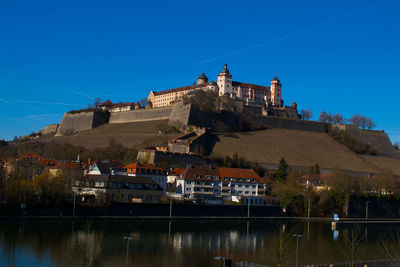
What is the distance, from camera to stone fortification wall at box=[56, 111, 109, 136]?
381 feet

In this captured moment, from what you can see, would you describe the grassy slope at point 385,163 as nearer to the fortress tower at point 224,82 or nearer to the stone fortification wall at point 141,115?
the fortress tower at point 224,82

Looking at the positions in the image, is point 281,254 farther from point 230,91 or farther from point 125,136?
point 230,91

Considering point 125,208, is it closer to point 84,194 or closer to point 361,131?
point 84,194

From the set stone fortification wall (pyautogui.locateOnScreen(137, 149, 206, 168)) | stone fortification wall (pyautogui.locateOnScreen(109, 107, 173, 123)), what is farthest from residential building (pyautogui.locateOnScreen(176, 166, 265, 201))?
stone fortification wall (pyautogui.locateOnScreen(109, 107, 173, 123))

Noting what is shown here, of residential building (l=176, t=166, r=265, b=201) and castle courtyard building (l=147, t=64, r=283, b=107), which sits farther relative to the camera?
castle courtyard building (l=147, t=64, r=283, b=107)

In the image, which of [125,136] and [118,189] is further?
[125,136]

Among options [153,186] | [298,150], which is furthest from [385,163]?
[153,186]

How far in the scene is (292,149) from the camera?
9819 cm

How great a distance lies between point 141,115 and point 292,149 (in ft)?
110

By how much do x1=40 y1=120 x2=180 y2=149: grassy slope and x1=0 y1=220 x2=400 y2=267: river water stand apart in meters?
39.0

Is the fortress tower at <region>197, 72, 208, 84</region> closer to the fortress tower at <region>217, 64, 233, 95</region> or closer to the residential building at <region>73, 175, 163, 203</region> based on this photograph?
the fortress tower at <region>217, 64, 233, 95</region>

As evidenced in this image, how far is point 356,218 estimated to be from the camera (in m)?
67.6

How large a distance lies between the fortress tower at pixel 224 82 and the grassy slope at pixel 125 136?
1952 cm

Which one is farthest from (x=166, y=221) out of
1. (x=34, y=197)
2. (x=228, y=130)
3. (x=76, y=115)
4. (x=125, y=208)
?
(x=76, y=115)
